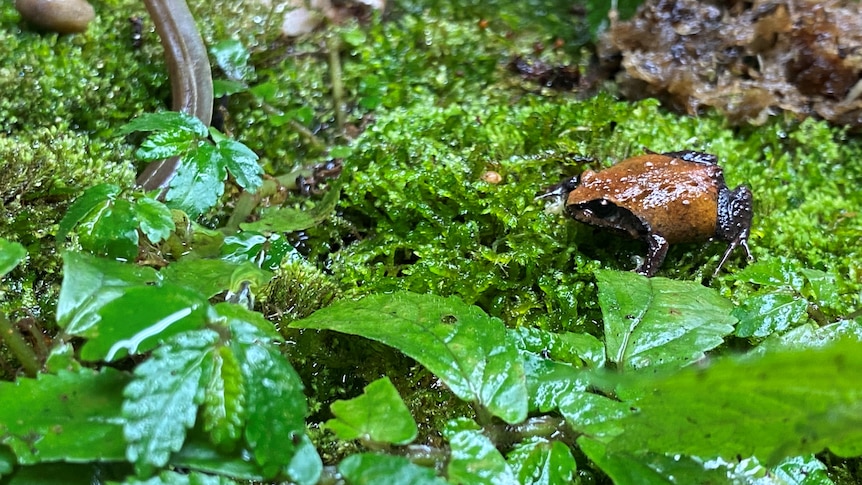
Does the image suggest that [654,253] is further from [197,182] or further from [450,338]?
[197,182]

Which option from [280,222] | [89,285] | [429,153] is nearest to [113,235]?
[89,285]

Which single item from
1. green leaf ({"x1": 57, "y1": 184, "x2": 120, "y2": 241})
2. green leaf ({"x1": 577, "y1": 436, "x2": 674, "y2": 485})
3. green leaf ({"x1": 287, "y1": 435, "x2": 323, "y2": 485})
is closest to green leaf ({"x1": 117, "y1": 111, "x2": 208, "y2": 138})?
green leaf ({"x1": 57, "y1": 184, "x2": 120, "y2": 241})

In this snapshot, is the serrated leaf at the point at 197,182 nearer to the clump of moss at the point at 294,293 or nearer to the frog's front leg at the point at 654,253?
the clump of moss at the point at 294,293

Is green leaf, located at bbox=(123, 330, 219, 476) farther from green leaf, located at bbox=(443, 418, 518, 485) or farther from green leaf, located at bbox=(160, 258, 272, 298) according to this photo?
green leaf, located at bbox=(443, 418, 518, 485)

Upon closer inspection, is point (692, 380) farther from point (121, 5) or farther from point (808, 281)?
point (121, 5)

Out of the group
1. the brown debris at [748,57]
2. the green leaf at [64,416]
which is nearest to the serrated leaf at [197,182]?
the green leaf at [64,416]

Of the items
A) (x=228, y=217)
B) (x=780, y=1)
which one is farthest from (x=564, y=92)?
(x=228, y=217)
